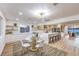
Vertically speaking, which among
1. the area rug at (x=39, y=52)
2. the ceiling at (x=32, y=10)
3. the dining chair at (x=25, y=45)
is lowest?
the area rug at (x=39, y=52)

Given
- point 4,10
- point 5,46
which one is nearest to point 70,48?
point 5,46

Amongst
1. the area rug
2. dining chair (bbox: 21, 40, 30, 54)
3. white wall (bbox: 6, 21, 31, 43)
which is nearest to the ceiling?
white wall (bbox: 6, 21, 31, 43)

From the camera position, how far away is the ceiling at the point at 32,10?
5.74 ft

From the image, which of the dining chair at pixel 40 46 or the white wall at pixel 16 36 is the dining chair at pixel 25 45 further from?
the dining chair at pixel 40 46

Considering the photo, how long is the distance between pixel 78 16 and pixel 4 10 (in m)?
1.53

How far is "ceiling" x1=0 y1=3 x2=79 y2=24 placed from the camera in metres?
1.75

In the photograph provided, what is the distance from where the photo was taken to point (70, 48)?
1863 millimetres

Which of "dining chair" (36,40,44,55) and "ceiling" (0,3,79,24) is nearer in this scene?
"ceiling" (0,3,79,24)

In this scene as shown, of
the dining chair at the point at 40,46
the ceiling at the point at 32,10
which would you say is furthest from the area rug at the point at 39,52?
the ceiling at the point at 32,10

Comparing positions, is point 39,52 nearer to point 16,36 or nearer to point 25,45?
point 25,45

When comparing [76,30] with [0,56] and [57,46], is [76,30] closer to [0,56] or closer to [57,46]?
[57,46]

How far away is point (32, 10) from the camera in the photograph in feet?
5.95

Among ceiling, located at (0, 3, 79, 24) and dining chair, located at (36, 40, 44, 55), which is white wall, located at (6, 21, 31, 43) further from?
dining chair, located at (36, 40, 44, 55)

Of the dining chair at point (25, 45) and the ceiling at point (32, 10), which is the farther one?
the dining chair at point (25, 45)
